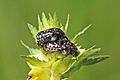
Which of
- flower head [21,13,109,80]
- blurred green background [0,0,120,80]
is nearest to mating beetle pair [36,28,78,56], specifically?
flower head [21,13,109,80]

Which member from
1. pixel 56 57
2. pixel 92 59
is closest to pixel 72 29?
pixel 56 57

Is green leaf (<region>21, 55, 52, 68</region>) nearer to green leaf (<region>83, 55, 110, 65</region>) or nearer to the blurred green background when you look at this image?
green leaf (<region>83, 55, 110, 65</region>)

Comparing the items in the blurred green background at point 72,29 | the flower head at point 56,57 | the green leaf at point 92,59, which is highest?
the blurred green background at point 72,29

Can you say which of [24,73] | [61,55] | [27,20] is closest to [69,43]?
[61,55]

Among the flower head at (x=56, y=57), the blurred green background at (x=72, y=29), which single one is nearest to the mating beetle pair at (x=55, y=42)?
the flower head at (x=56, y=57)

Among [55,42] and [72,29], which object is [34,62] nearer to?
[55,42]

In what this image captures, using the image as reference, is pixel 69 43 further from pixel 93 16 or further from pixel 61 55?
pixel 93 16

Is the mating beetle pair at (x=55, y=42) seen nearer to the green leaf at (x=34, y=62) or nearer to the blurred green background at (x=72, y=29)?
the green leaf at (x=34, y=62)
